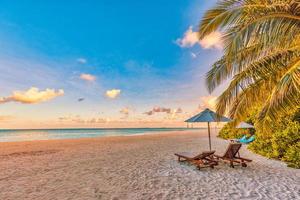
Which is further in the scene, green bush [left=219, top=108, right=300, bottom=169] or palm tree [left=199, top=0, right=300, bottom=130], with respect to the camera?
green bush [left=219, top=108, right=300, bottom=169]

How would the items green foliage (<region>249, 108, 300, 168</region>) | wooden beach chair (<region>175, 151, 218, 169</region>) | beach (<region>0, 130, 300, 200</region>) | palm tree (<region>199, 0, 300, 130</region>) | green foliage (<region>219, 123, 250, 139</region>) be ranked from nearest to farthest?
palm tree (<region>199, 0, 300, 130</region>), beach (<region>0, 130, 300, 200</region>), green foliage (<region>249, 108, 300, 168</region>), wooden beach chair (<region>175, 151, 218, 169</region>), green foliage (<region>219, 123, 250, 139</region>)

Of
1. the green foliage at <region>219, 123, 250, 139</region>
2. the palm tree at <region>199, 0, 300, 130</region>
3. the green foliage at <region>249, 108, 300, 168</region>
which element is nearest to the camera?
the palm tree at <region>199, 0, 300, 130</region>

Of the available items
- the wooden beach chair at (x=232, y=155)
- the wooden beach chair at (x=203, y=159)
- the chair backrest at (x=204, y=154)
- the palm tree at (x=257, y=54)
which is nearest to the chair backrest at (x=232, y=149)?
the wooden beach chair at (x=232, y=155)

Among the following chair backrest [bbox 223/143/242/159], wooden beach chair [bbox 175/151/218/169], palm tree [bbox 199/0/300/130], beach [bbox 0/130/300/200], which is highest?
palm tree [bbox 199/0/300/130]

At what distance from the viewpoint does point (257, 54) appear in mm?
5285

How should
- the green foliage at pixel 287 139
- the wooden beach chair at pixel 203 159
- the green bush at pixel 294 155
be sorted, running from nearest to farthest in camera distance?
1. the green bush at pixel 294 155
2. the green foliage at pixel 287 139
3. the wooden beach chair at pixel 203 159

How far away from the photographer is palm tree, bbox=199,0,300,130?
149 inches

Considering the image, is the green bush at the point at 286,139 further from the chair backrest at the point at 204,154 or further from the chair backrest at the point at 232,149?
the chair backrest at the point at 204,154

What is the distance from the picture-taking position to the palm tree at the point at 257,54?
149 inches

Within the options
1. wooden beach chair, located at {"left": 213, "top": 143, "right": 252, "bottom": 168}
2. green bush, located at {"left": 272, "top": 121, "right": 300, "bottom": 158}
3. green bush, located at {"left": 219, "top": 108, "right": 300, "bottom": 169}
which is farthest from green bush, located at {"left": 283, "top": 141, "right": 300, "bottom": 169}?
wooden beach chair, located at {"left": 213, "top": 143, "right": 252, "bottom": 168}

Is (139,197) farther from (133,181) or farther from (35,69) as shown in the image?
(35,69)

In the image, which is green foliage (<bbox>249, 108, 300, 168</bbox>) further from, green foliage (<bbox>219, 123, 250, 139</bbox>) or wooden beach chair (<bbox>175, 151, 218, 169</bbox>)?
green foliage (<bbox>219, 123, 250, 139</bbox>)

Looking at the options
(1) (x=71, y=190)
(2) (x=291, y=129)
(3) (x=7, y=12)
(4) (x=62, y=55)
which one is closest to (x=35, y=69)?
(4) (x=62, y=55)

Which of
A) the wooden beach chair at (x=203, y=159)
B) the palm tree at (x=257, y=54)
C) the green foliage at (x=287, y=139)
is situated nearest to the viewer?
the palm tree at (x=257, y=54)
